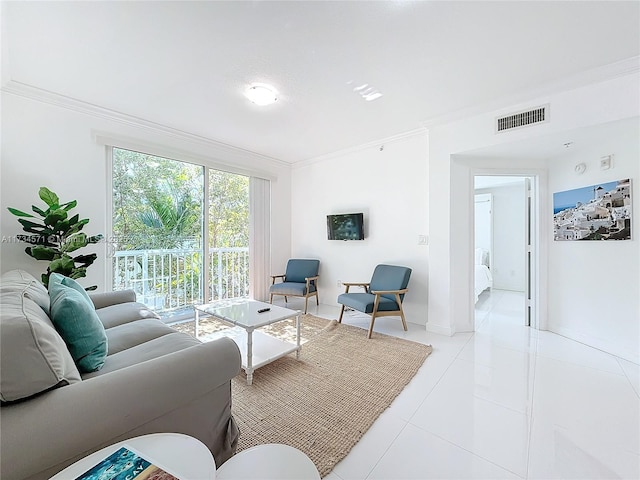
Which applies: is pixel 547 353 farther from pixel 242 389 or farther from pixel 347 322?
pixel 242 389

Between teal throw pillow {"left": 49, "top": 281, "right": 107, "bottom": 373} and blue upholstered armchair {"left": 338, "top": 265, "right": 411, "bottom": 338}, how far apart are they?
2.44 meters

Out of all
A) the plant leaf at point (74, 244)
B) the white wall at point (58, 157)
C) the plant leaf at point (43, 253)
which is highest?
the white wall at point (58, 157)

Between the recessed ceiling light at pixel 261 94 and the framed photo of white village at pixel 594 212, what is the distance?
350cm

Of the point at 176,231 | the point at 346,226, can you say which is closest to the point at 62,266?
the point at 176,231

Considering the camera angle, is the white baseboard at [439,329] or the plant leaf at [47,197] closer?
the plant leaf at [47,197]

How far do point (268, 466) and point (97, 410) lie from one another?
0.62m

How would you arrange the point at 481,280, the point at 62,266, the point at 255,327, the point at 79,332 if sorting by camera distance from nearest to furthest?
the point at 79,332 → the point at 255,327 → the point at 62,266 → the point at 481,280

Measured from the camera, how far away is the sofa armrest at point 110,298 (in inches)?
97.5

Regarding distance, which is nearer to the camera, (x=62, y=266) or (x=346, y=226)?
(x=62, y=266)

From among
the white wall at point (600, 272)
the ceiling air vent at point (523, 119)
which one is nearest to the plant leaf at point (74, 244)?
the ceiling air vent at point (523, 119)

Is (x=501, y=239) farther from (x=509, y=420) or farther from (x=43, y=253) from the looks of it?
(x=43, y=253)

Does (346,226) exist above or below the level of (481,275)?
above

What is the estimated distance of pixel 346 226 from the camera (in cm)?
429

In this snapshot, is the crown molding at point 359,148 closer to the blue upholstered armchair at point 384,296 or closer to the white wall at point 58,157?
the blue upholstered armchair at point 384,296
